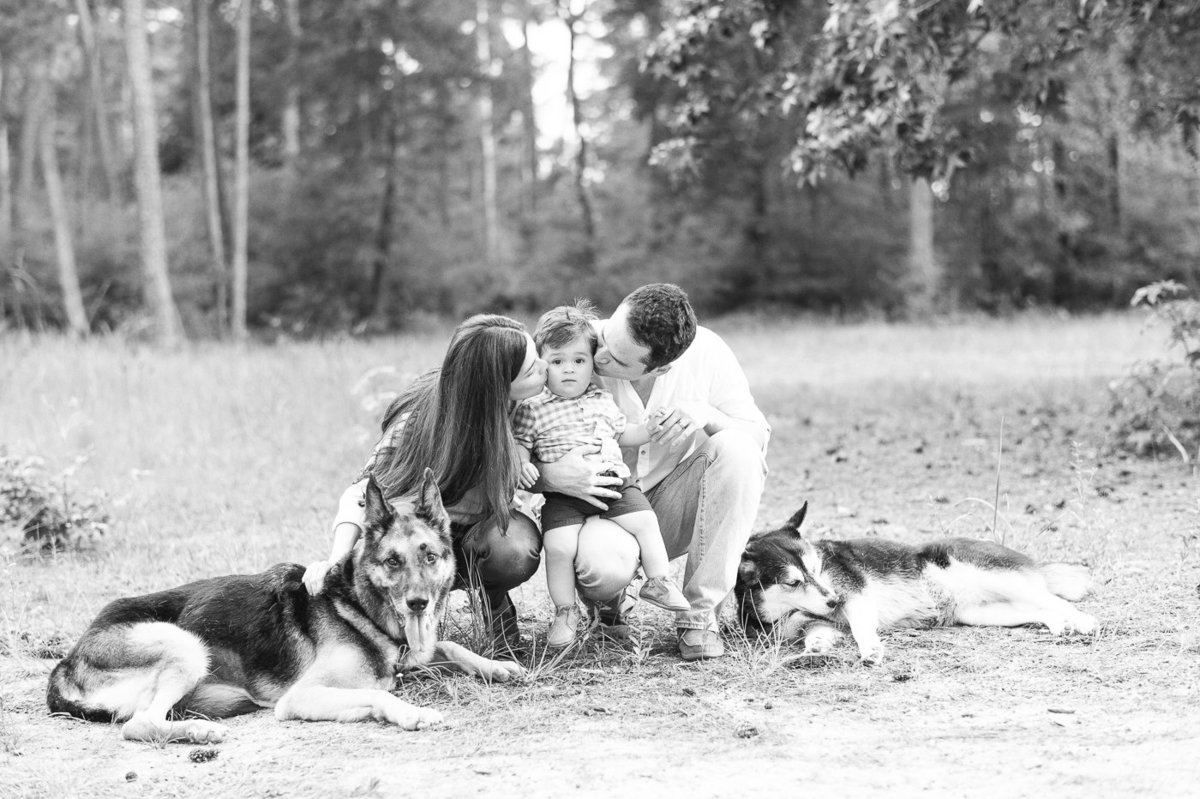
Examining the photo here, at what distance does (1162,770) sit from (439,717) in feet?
7.66

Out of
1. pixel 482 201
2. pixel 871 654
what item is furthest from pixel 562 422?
pixel 482 201

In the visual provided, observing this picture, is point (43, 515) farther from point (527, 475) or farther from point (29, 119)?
point (29, 119)

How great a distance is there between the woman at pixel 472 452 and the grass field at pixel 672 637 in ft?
1.70

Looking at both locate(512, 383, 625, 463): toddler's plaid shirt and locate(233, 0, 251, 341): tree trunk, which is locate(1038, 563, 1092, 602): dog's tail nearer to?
locate(512, 383, 625, 463): toddler's plaid shirt

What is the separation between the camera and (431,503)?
4215 mm

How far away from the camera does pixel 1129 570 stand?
571cm

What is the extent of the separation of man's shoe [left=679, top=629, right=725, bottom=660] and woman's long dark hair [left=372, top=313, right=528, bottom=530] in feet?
3.00

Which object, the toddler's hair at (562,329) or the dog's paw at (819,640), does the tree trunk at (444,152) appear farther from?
the dog's paw at (819,640)

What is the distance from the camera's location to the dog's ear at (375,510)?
4.14 m

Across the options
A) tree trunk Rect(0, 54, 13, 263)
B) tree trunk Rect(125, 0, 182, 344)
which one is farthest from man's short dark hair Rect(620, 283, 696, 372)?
tree trunk Rect(0, 54, 13, 263)

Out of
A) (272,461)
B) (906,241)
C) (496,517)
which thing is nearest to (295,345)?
(272,461)

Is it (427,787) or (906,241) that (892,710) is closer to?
(427,787)

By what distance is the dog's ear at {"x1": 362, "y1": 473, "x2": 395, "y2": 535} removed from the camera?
4.14 m

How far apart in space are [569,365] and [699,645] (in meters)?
1.29
